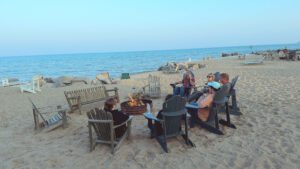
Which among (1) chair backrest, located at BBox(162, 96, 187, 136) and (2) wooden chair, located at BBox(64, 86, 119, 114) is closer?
(1) chair backrest, located at BBox(162, 96, 187, 136)

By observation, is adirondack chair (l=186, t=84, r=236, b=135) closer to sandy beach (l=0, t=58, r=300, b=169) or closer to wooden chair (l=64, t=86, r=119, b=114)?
sandy beach (l=0, t=58, r=300, b=169)

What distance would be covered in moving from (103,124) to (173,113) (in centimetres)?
127

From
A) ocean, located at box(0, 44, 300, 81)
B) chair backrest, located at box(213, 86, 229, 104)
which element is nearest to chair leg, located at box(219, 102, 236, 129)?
chair backrest, located at box(213, 86, 229, 104)

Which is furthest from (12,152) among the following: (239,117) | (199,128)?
(239,117)

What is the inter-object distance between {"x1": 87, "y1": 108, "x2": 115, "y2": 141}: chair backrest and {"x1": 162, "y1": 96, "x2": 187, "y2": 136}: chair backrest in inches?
38.0

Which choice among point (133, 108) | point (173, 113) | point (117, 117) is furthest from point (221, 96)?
point (133, 108)

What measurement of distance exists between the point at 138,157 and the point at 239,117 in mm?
3164

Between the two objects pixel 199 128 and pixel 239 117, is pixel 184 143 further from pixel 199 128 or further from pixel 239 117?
pixel 239 117

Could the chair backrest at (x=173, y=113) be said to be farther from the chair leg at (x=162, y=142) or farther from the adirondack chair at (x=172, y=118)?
the chair leg at (x=162, y=142)

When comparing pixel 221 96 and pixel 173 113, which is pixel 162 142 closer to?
pixel 173 113

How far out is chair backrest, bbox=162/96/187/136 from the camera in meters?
4.89

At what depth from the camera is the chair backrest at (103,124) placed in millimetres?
4874

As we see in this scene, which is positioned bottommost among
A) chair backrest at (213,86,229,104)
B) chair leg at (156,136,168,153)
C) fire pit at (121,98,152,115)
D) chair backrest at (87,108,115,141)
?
chair leg at (156,136,168,153)

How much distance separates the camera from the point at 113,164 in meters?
4.50
